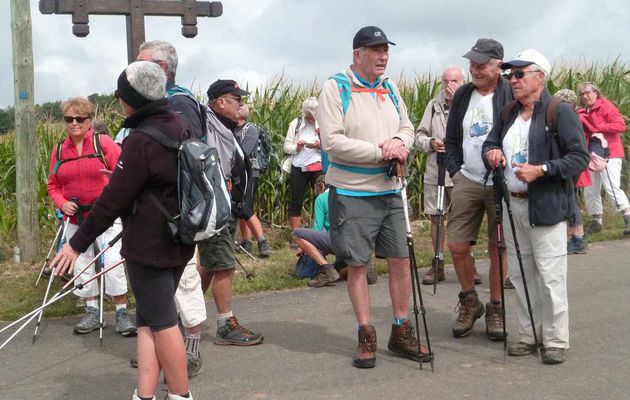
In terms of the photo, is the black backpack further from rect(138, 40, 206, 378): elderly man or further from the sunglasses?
the sunglasses

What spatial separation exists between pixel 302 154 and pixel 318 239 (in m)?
2.65

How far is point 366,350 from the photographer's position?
5598mm

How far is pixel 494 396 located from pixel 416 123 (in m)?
7.99

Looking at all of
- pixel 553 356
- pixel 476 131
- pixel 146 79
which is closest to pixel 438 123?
pixel 476 131

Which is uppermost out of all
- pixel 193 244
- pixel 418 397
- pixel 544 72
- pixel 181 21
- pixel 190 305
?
pixel 181 21

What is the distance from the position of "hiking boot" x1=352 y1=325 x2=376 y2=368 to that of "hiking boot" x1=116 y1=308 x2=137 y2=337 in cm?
196

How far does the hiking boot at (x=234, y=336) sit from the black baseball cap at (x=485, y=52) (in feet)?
8.46

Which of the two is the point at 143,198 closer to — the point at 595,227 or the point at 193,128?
the point at 193,128

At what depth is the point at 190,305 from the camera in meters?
5.45

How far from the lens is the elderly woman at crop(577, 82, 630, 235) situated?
34.5ft

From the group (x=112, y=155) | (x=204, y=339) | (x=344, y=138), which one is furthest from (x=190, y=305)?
(x=112, y=155)

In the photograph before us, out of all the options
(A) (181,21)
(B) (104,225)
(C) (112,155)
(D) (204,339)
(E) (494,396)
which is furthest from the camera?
(A) (181,21)

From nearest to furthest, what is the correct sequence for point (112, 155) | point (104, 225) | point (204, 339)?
point (104, 225) < point (204, 339) < point (112, 155)

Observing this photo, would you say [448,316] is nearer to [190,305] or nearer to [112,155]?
[190,305]
